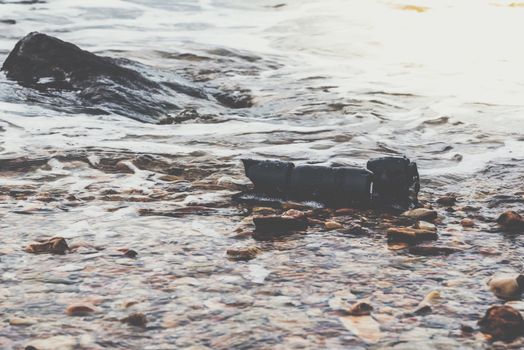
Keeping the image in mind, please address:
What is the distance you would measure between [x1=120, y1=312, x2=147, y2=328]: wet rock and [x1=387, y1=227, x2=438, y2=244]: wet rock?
1.39 m

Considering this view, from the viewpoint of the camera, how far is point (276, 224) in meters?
3.31

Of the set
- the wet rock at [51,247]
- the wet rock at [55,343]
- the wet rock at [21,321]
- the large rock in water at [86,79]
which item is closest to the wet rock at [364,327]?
the wet rock at [55,343]

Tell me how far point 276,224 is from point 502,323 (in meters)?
1.41

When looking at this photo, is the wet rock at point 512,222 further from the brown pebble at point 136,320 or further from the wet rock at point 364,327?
the brown pebble at point 136,320

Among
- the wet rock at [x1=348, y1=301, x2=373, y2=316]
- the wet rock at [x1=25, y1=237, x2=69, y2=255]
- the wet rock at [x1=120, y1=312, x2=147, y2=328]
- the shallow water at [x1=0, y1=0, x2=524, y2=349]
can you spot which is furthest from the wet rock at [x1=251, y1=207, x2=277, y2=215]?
the wet rock at [x1=120, y1=312, x2=147, y2=328]

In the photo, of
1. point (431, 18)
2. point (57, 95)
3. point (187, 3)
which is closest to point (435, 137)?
point (57, 95)

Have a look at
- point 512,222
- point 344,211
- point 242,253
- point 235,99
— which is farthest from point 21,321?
point 235,99

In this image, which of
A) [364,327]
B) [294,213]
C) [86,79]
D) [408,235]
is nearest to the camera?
[364,327]

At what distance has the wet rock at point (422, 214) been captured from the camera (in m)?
3.57

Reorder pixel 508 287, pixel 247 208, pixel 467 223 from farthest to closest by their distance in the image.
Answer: pixel 247 208 < pixel 467 223 < pixel 508 287

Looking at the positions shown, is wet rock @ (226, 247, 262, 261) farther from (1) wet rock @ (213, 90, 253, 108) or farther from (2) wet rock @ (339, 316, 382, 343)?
(1) wet rock @ (213, 90, 253, 108)

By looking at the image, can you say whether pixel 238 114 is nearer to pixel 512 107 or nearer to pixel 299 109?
pixel 299 109

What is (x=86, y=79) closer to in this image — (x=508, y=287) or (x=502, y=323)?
(x=508, y=287)

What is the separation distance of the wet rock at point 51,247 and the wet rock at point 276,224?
37.3 inches
